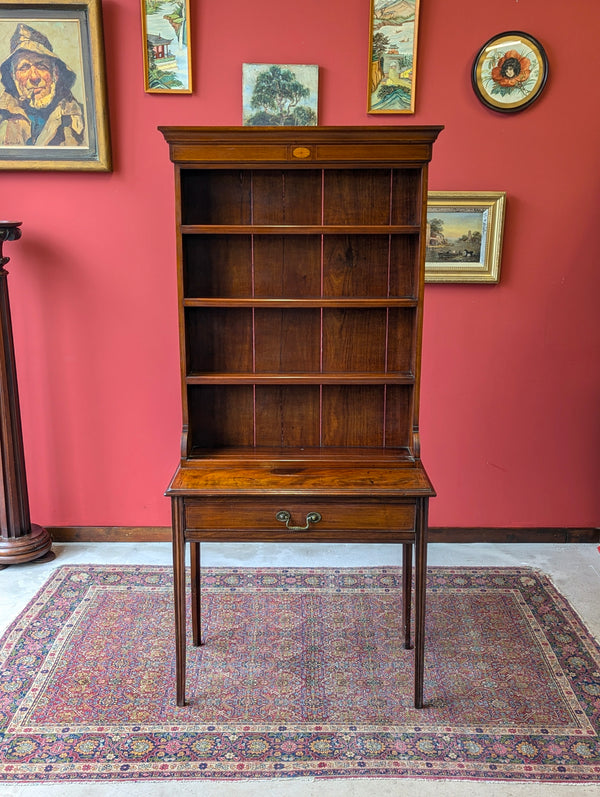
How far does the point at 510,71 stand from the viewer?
3119mm

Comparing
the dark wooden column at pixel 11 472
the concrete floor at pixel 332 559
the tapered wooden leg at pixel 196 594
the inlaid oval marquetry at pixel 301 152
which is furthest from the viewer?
the dark wooden column at pixel 11 472

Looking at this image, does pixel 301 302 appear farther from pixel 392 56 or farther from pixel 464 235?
pixel 392 56

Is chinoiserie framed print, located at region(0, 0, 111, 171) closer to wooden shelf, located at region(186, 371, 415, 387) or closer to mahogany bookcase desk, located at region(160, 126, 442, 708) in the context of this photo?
mahogany bookcase desk, located at region(160, 126, 442, 708)

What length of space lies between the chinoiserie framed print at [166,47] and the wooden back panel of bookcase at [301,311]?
2.98ft

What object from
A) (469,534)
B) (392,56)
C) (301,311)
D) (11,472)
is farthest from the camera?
(469,534)

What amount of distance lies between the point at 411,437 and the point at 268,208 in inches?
38.4

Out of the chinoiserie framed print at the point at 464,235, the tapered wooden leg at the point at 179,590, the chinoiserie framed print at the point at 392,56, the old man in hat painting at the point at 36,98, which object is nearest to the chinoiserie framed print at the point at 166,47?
the old man in hat painting at the point at 36,98

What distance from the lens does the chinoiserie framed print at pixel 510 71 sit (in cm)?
309

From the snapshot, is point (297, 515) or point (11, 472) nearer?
point (297, 515)

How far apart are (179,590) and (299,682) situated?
0.55 meters

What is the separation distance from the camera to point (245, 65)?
122 inches

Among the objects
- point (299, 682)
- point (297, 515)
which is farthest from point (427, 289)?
point (299, 682)

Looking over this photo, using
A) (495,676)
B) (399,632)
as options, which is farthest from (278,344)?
(495,676)

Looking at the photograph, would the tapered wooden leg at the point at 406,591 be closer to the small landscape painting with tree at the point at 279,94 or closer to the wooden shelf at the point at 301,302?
the wooden shelf at the point at 301,302
